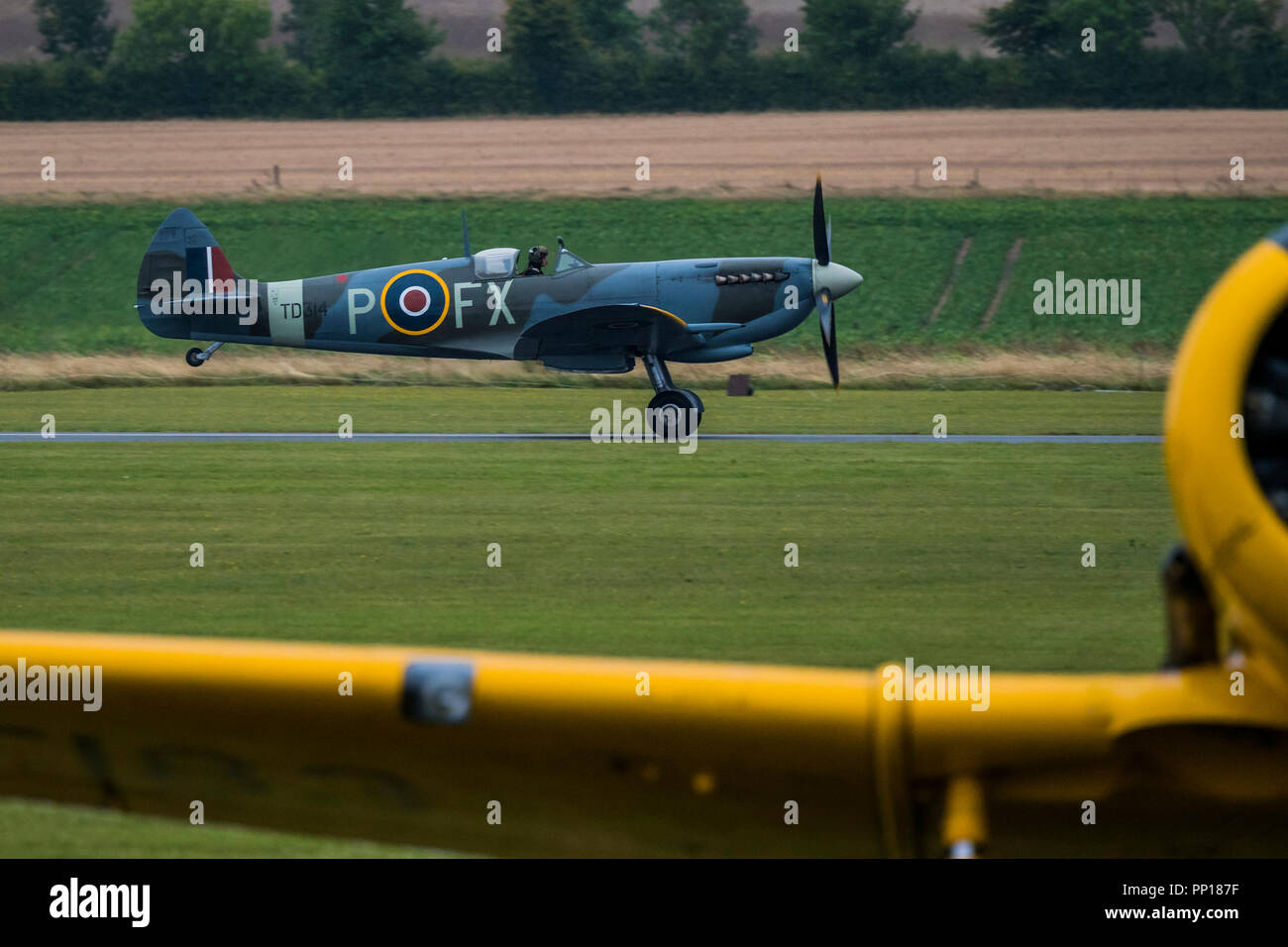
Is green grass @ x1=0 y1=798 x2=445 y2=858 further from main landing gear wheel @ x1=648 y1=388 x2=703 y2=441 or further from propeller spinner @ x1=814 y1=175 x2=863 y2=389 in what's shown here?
propeller spinner @ x1=814 y1=175 x2=863 y2=389

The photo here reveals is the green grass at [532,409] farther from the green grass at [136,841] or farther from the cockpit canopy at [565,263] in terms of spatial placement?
the green grass at [136,841]

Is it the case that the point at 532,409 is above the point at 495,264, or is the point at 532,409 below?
below

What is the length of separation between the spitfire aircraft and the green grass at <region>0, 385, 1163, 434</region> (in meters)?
1.05

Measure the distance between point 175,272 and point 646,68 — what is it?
41497 millimetres

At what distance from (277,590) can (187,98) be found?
56.9 meters

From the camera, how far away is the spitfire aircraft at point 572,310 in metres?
19.4

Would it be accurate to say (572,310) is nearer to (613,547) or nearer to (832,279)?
(832,279)

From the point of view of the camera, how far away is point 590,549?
11.4 metres

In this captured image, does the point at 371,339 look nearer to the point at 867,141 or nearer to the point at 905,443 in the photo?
the point at 905,443

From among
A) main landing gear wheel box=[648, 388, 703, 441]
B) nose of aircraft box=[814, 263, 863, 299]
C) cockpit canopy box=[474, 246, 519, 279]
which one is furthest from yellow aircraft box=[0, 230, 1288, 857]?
cockpit canopy box=[474, 246, 519, 279]

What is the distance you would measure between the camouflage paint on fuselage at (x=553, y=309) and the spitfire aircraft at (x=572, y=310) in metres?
0.01

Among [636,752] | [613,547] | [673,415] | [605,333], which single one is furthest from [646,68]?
[636,752]

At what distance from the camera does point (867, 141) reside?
5191cm
